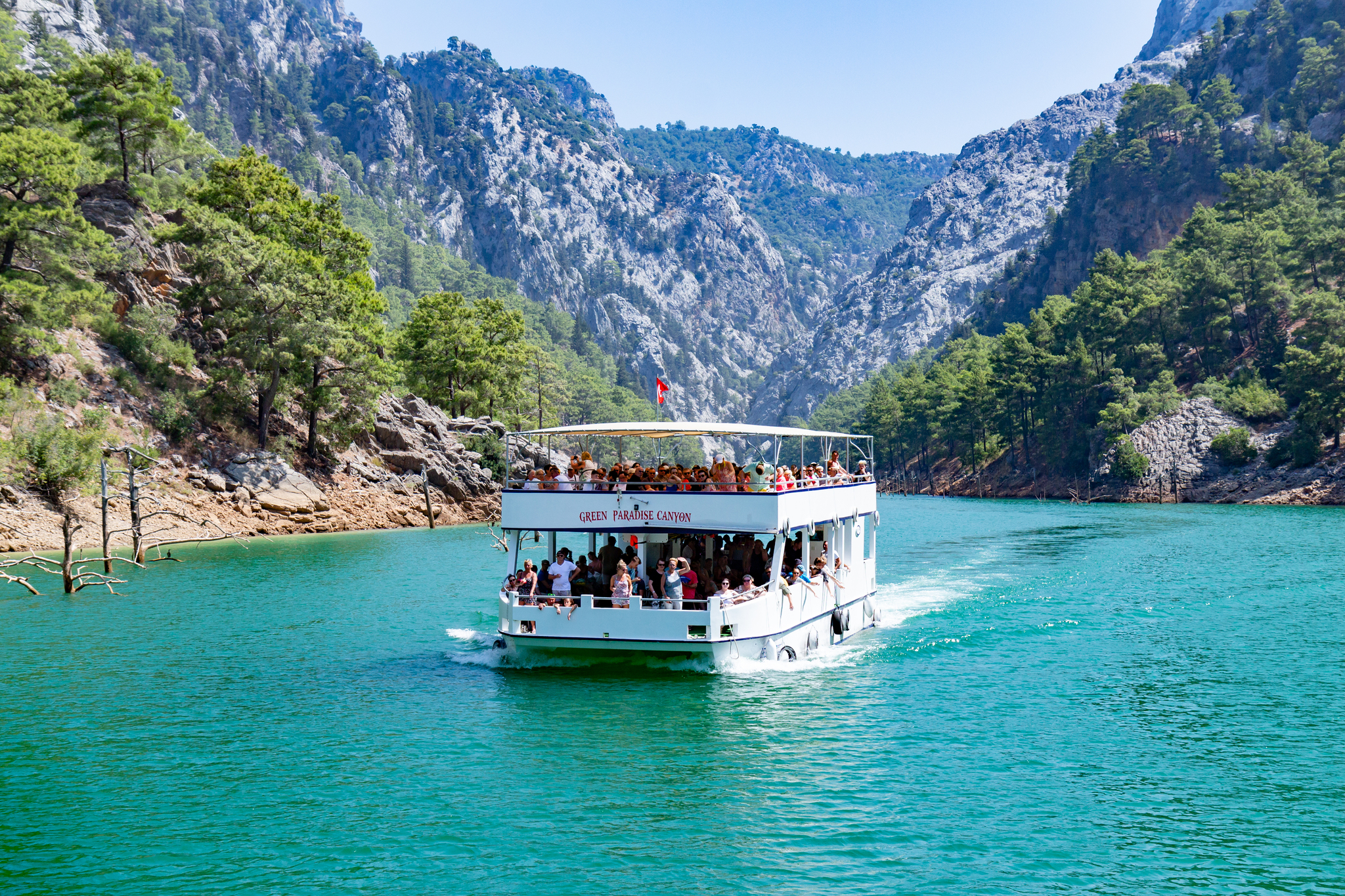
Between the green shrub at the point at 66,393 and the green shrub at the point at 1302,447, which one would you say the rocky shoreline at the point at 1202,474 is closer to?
the green shrub at the point at 1302,447

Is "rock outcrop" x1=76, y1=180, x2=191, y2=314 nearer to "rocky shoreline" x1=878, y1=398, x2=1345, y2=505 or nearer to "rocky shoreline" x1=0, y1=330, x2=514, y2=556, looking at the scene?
"rocky shoreline" x1=0, y1=330, x2=514, y2=556

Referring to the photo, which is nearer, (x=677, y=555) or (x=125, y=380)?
(x=677, y=555)

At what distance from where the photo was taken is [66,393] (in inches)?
2120

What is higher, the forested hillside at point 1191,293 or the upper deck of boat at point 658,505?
the forested hillside at point 1191,293

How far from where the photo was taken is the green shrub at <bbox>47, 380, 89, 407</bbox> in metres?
53.4

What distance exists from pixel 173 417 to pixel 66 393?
20.3 feet

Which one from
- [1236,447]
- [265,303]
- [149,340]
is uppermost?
[265,303]

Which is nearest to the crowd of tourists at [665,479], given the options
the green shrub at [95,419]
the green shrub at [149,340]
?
the green shrub at [95,419]

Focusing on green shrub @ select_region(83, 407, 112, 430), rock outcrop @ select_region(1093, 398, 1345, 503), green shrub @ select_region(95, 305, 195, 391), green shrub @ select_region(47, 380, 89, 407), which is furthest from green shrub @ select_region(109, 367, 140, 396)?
rock outcrop @ select_region(1093, 398, 1345, 503)

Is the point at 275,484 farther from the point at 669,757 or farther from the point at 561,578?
the point at 669,757

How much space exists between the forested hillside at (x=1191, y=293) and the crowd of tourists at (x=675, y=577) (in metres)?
74.0

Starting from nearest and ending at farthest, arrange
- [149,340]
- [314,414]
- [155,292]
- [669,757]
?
[669,757] → [149,340] → [155,292] → [314,414]

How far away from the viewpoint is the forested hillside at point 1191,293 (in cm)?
9512

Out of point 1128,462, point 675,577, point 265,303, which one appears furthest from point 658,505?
point 1128,462
